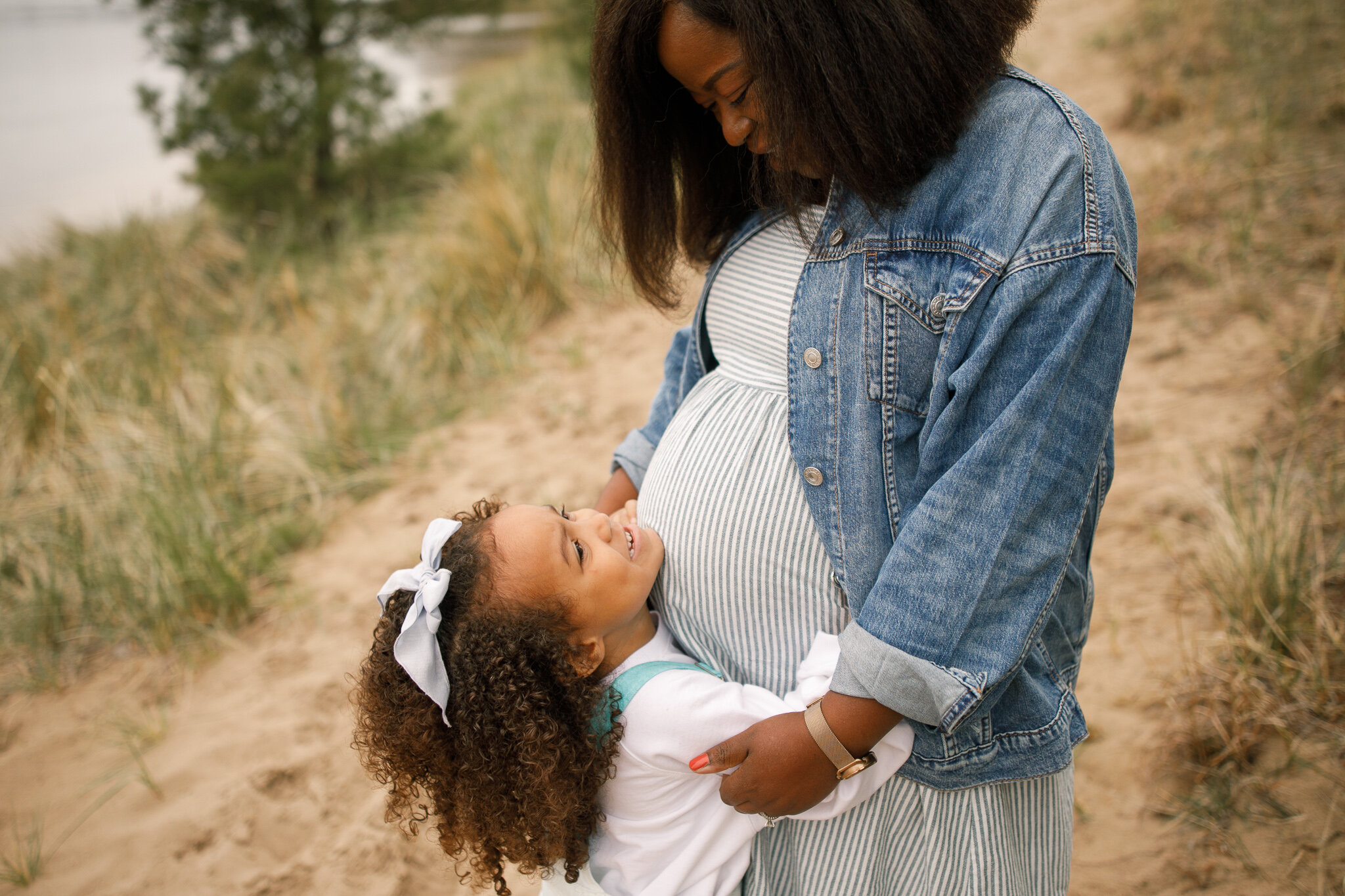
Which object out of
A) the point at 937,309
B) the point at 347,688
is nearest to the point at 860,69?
the point at 937,309

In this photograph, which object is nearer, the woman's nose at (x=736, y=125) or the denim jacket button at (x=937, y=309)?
the denim jacket button at (x=937, y=309)

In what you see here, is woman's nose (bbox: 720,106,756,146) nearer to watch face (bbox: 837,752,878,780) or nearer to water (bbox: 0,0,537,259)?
watch face (bbox: 837,752,878,780)

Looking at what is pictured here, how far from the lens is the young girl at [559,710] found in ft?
4.46

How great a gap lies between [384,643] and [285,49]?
7.19 m

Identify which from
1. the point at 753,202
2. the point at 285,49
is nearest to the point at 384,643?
the point at 753,202

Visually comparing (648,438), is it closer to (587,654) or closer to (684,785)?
(587,654)

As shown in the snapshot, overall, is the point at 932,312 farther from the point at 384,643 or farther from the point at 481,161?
the point at 481,161

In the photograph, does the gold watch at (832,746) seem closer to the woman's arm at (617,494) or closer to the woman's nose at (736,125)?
the woman's arm at (617,494)

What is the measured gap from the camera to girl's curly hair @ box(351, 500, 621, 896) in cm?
138

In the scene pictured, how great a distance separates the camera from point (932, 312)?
46.5 inches

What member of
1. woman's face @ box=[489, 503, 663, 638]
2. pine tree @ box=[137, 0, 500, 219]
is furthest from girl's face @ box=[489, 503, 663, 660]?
pine tree @ box=[137, 0, 500, 219]

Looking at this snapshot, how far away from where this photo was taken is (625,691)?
1432mm

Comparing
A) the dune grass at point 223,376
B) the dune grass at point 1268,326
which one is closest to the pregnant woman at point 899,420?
the dune grass at point 1268,326

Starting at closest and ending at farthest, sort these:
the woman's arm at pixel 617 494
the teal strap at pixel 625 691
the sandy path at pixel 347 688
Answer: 1. the teal strap at pixel 625 691
2. the woman's arm at pixel 617 494
3. the sandy path at pixel 347 688
